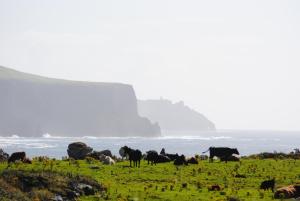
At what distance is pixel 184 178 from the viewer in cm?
3975

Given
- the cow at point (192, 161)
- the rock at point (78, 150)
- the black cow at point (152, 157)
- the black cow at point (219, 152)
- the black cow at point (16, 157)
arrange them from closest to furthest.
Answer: the black cow at point (16, 157) → the black cow at point (152, 157) → the cow at point (192, 161) → the black cow at point (219, 152) → the rock at point (78, 150)

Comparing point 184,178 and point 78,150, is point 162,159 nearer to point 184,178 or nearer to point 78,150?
point 184,178

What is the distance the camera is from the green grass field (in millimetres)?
31609

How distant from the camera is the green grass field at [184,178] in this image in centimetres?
3161

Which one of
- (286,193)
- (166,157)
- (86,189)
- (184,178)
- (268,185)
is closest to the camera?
(286,193)

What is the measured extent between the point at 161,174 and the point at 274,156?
23.2m

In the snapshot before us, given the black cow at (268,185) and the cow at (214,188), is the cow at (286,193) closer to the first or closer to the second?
the black cow at (268,185)

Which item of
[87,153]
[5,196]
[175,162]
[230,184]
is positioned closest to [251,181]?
[230,184]

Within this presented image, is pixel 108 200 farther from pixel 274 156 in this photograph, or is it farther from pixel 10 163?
pixel 274 156

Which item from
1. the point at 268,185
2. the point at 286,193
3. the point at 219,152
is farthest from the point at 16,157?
the point at 286,193

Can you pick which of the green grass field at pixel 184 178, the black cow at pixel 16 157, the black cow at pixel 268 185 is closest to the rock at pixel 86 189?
the green grass field at pixel 184 178

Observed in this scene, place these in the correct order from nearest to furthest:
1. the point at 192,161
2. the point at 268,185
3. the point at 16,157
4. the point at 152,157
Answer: the point at 268,185 < the point at 16,157 < the point at 152,157 < the point at 192,161

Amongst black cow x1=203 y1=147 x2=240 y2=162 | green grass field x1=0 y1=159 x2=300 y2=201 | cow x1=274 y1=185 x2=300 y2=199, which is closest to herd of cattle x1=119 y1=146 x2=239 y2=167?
black cow x1=203 y1=147 x2=240 y2=162

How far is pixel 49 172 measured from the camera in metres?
34.2
